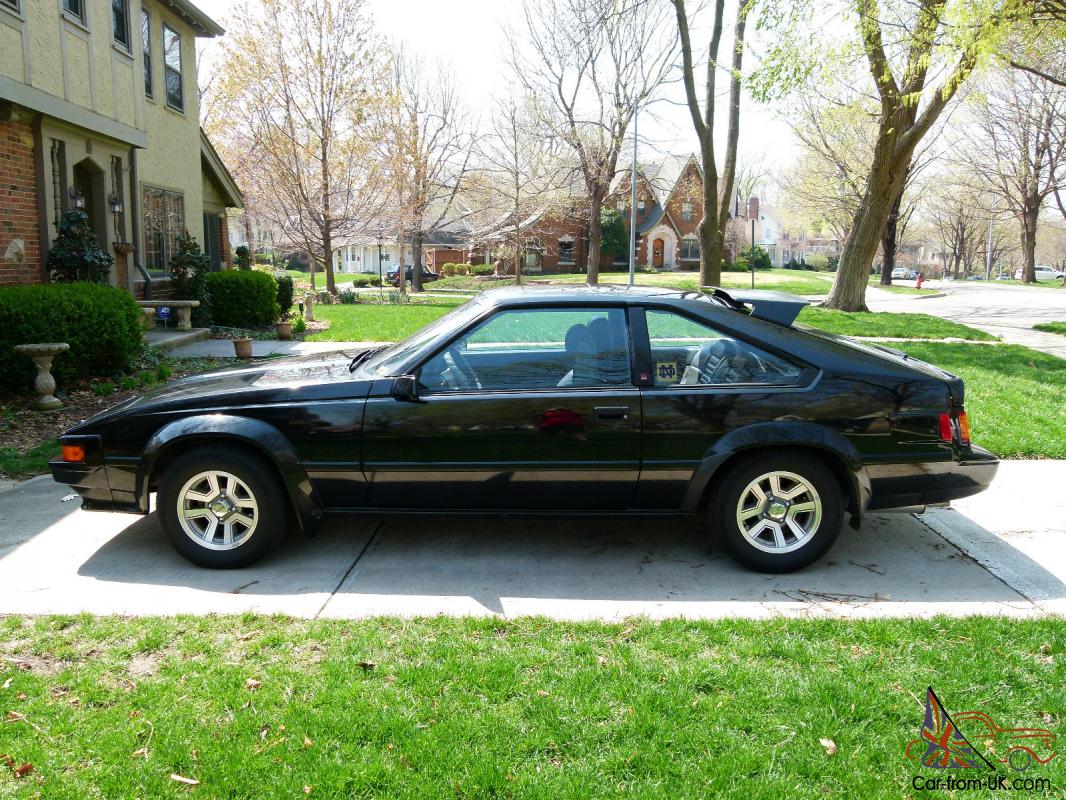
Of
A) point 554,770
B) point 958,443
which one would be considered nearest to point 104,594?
point 554,770

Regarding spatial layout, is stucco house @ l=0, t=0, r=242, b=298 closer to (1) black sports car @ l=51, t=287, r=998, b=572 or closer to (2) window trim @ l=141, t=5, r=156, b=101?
(2) window trim @ l=141, t=5, r=156, b=101

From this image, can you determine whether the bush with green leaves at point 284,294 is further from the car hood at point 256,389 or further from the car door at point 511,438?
the car door at point 511,438

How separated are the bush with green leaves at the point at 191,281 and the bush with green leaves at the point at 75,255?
12.2 feet

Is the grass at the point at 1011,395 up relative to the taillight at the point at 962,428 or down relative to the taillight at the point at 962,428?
down

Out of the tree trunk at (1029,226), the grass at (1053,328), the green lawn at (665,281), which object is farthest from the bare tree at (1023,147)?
the grass at (1053,328)

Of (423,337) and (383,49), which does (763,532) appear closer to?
(423,337)

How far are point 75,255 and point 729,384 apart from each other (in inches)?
422

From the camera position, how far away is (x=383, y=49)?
27.7 m

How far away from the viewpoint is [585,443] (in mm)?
4422

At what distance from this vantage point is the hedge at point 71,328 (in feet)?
28.9

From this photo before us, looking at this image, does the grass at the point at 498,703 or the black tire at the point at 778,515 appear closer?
the grass at the point at 498,703

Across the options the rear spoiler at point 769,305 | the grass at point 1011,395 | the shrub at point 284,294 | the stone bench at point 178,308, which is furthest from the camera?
the shrub at point 284,294

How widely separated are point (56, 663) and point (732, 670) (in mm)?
2803

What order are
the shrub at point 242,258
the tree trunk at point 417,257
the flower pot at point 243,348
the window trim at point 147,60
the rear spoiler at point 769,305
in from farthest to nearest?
the tree trunk at point 417,257 < the shrub at point 242,258 < the window trim at point 147,60 < the flower pot at point 243,348 < the rear spoiler at point 769,305
